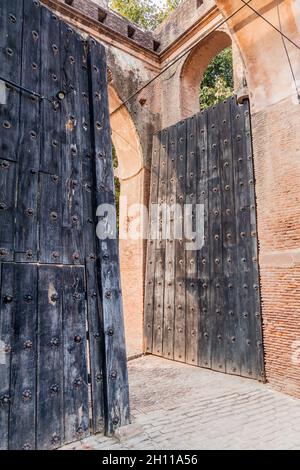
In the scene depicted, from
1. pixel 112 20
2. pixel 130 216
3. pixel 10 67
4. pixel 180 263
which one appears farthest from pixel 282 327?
pixel 112 20

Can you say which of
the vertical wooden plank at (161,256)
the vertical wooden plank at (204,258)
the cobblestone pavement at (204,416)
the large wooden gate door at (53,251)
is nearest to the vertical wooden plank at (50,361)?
the large wooden gate door at (53,251)

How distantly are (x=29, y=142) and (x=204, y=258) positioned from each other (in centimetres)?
287

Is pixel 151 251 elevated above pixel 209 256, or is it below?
above

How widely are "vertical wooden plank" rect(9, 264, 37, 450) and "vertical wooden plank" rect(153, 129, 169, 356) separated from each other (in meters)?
3.08

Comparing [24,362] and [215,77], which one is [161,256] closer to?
[24,362]

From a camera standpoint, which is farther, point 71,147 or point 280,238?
point 280,238

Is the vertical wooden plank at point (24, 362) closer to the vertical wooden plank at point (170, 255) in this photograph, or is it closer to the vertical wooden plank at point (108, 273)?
the vertical wooden plank at point (108, 273)

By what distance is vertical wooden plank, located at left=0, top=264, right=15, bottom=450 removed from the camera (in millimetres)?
1901

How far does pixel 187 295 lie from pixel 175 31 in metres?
5.11

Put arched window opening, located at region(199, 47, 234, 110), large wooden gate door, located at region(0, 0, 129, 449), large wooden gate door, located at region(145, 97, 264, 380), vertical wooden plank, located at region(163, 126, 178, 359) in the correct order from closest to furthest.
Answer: large wooden gate door, located at region(0, 0, 129, 449)
large wooden gate door, located at region(145, 97, 264, 380)
vertical wooden plank, located at region(163, 126, 178, 359)
arched window opening, located at region(199, 47, 234, 110)

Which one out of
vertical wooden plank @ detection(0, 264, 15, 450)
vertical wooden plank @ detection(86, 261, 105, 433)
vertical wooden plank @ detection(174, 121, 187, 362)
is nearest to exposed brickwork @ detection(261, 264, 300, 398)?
vertical wooden plank @ detection(174, 121, 187, 362)

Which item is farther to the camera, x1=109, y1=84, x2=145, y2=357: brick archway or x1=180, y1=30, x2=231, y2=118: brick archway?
x1=180, y1=30, x2=231, y2=118: brick archway

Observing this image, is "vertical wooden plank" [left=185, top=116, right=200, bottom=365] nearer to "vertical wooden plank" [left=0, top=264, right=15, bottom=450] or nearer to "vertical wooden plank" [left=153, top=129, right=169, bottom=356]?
"vertical wooden plank" [left=153, top=129, right=169, bottom=356]

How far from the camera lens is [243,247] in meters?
4.04
